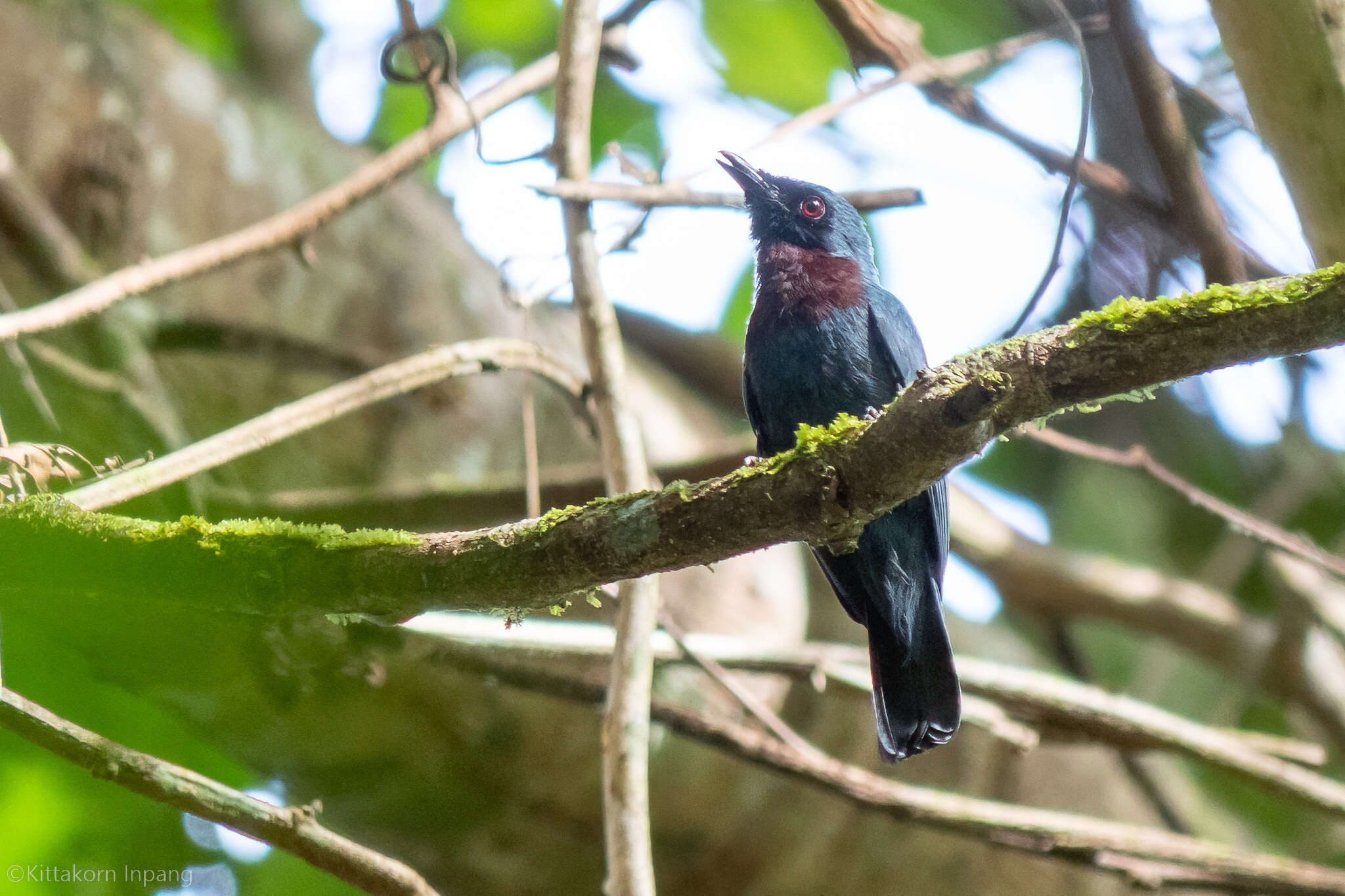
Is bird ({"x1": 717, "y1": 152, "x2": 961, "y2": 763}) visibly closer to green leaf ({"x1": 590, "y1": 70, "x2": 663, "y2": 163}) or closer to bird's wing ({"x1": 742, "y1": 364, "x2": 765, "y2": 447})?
bird's wing ({"x1": 742, "y1": 364, "x2": 765, "y2": 447})

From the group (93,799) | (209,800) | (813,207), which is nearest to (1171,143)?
(813,207)

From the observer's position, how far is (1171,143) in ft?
10.2

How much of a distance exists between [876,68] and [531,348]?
1.56 metres

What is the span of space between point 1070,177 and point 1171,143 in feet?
1.20

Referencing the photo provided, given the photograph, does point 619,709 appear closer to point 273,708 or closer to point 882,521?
point 882,521

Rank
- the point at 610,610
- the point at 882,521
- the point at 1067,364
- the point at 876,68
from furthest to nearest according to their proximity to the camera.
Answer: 1. the point at 610,610
2. the point at 876,68
3. the point at 882,521
4. the point at 1067,364

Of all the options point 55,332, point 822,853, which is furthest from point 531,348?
point 822,853

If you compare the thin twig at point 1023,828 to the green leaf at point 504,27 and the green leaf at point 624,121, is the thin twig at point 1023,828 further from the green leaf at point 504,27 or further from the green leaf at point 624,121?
the green leaf at point 504,27

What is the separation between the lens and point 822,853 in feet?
14.7

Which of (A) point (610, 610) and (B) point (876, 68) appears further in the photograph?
(A) point (610, 610)

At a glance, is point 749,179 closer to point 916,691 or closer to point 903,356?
point 903,356

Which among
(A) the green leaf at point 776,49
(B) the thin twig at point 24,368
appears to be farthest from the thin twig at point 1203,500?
(A) the green leaf at point 776,49

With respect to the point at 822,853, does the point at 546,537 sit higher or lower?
lower

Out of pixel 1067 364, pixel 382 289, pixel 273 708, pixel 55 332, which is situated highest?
pixel 382 289
